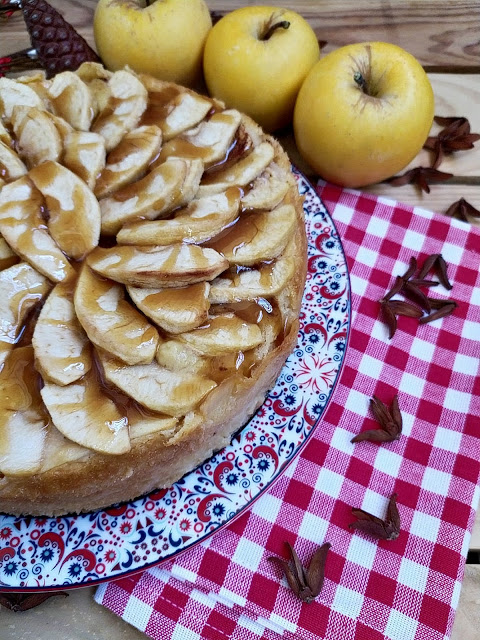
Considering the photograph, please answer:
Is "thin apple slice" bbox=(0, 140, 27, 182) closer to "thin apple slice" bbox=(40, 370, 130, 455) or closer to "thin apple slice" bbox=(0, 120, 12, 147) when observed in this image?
"thin apple slice" bbox=(0, 120, 12, 147)

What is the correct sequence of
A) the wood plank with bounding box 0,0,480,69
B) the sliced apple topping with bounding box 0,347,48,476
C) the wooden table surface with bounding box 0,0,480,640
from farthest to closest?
the wood plank with bounding box 0,0,480,69 < the wooden table surface with bounding box 0,0,480,640 < the sliced apple topping with bounding box 0,347,48,476

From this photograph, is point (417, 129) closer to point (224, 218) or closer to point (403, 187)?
point (403, 187)

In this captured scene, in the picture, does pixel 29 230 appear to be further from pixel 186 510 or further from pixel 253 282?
pixel 186 510

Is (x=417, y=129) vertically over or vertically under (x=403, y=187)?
over

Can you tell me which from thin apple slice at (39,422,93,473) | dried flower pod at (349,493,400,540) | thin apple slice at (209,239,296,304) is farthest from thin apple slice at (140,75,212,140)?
dried flower pod at (349,493,400,540)

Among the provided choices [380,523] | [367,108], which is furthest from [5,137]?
[380,523]

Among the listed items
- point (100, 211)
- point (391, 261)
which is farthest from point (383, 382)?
point (100, 211)
